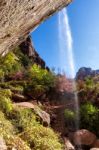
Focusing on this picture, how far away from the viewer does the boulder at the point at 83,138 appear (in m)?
12.2

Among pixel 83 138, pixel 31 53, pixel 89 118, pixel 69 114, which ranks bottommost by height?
pixel 83 138

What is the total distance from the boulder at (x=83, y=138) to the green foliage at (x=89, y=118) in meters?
0.83

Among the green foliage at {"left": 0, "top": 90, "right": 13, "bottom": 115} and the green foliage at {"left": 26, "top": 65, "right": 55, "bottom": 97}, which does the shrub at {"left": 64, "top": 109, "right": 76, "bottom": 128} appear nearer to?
the green foliage at {"left": 26, "top": 65, "right": 55, "bottom": 97}

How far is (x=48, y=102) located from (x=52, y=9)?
38.7ft

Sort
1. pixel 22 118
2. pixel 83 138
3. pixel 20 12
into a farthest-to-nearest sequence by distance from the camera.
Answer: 1. pixel 83 138
2. pixel 22 118
3. pixel 20 12

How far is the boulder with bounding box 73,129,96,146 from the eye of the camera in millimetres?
12188

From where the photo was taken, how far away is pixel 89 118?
44.7ft

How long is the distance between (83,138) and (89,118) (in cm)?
152

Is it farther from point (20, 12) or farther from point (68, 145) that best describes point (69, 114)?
point (20, 12)

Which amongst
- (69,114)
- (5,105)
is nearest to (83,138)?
(69,114)

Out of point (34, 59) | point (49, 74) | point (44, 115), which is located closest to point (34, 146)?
point (44, 115)

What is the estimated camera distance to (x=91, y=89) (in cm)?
1525

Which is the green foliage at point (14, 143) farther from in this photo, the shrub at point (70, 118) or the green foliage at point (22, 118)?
the shrub at point (70, 118)

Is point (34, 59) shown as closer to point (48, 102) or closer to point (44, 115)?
point (48, 102)
